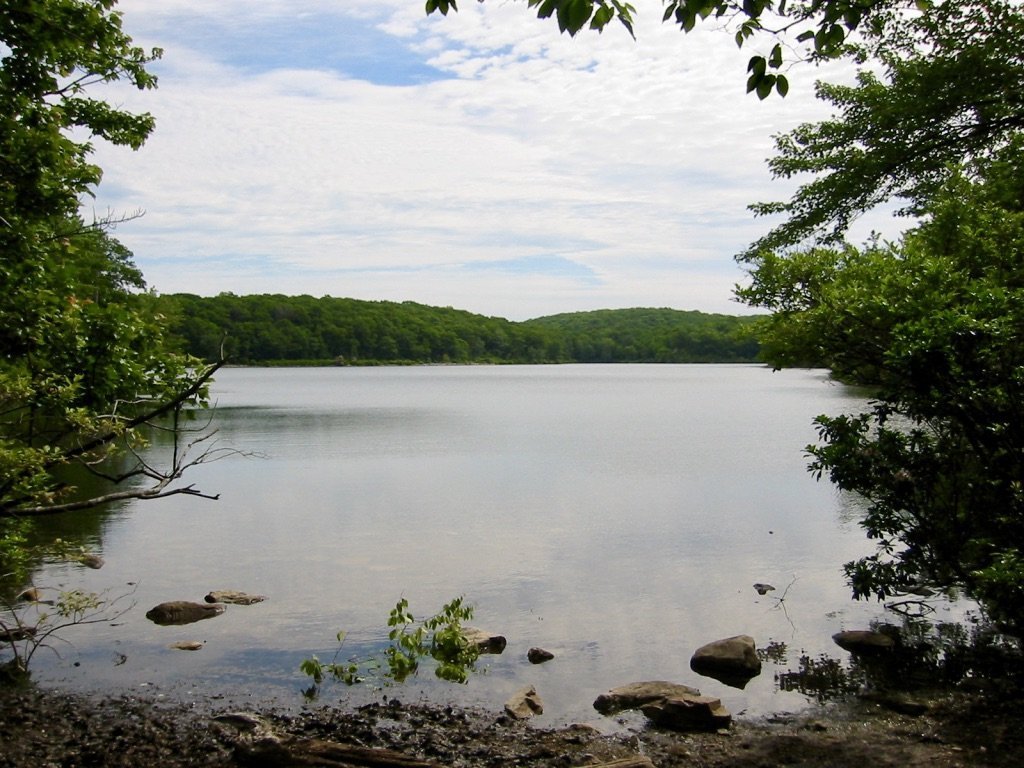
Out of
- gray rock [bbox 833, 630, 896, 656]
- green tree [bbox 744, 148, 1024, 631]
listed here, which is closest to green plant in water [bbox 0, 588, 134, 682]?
green tree [bbox 744, 148, 1024, 631]

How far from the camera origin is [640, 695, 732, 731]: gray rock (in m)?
8.29

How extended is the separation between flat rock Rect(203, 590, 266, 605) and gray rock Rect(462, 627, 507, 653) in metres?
3.85

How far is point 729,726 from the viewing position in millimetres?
8297

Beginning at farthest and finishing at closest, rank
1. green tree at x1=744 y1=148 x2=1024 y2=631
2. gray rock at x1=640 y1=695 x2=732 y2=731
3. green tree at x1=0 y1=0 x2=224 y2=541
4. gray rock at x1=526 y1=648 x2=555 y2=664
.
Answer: gray rock at x1=526 y1=648 x2=555 y2=664 < gray rock at x1=640 y1=695 x2=732 y2=731 < green tree at x1=744 y1=148 x2=1024 y2=631 < green tree at x1=0 y1=0 x2=224 y2=541

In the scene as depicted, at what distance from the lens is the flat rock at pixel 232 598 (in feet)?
42.7

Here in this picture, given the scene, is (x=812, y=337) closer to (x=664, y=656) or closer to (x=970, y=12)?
(x=664, y=656)

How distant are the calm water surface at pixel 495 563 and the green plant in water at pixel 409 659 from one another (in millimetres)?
207

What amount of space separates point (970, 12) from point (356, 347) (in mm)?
156493

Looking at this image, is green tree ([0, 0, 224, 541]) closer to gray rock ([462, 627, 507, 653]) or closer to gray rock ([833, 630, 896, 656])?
gray rock ([462, 627, 507, 653])

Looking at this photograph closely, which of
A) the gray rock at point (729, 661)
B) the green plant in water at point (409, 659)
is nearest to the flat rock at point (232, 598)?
the green plant in water at point (409, 659)

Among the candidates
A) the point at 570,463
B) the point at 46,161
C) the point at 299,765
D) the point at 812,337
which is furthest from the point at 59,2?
the point at 570,463

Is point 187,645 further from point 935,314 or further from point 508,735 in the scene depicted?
point 935,314

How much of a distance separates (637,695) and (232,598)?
6.87 metres

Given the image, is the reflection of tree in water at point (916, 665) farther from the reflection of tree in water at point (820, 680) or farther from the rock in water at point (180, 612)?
the rock in water at point (180, 612)
